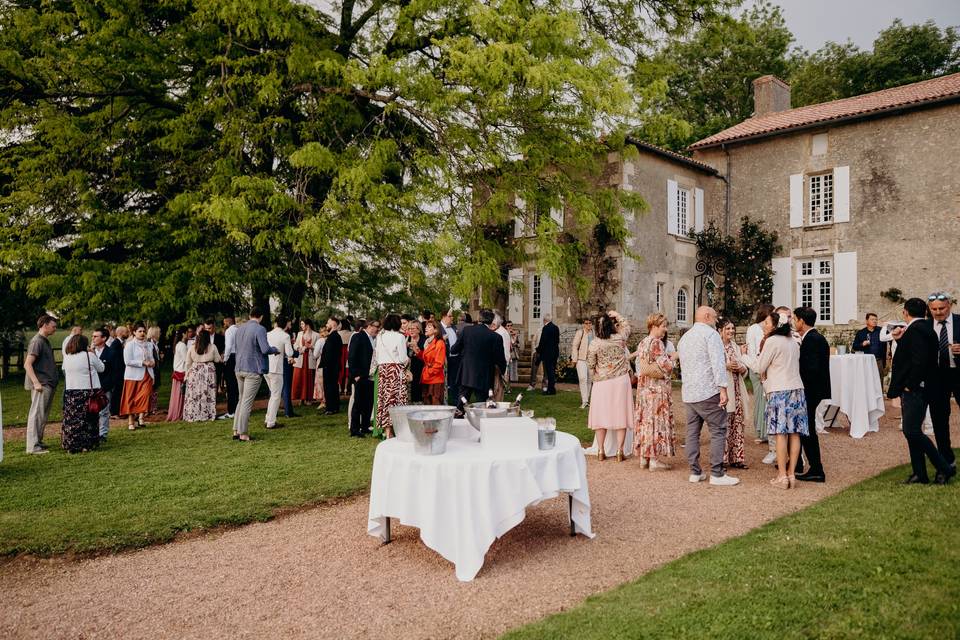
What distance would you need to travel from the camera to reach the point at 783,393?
6.74 m

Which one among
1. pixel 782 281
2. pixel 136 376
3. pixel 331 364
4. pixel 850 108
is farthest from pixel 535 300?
pixel 136 376

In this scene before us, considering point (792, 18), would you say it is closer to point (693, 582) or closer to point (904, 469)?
point (904, 469)

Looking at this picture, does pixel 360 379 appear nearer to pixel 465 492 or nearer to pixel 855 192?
pixel 465 492

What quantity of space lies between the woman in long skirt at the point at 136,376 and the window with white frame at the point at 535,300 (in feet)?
45.9

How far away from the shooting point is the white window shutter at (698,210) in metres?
23.1

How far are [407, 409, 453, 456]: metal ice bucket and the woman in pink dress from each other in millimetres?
3770

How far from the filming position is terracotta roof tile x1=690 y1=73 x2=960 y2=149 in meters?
19.2

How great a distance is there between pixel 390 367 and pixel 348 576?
513 centimetres

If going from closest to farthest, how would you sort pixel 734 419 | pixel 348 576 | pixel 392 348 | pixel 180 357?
pixel 348 576, pixel 734 419, pixel 392 348, pixel 180 357

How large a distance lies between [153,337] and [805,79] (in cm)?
3076

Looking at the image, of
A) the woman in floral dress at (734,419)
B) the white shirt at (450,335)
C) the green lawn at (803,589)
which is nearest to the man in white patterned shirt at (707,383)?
the woman in floral dress at (734,419)

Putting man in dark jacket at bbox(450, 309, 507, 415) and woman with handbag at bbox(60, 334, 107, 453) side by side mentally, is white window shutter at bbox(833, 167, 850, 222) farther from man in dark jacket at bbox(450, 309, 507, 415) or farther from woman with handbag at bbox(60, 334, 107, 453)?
woman with handbag at bbox(60, 334, 107, 453)

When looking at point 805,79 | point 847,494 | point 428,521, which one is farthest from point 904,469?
point 805,79

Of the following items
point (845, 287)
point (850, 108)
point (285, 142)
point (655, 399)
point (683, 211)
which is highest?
point (850, 108)
